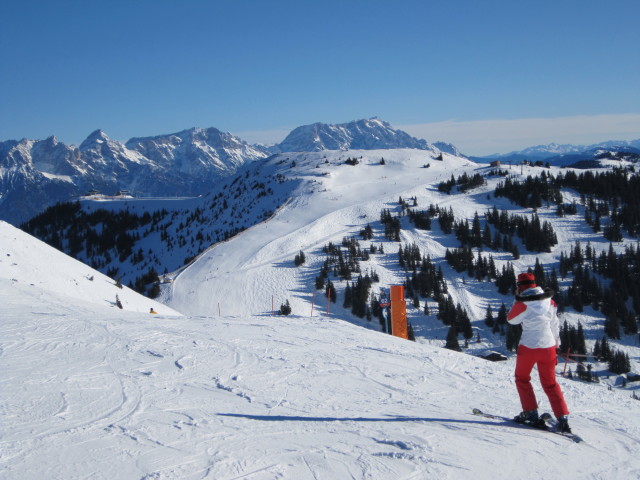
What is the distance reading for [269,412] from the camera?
7.31m

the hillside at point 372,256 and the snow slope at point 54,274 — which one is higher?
the snow slope at point 54,274

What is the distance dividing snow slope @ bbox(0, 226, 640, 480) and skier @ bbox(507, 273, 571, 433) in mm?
446

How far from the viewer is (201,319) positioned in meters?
16.4

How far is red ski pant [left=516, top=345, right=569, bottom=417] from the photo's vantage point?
22.1 feet

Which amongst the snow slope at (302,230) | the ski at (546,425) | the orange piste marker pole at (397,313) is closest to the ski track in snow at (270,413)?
the ski at (546,425)

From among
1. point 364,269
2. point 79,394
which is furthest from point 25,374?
point 364,269

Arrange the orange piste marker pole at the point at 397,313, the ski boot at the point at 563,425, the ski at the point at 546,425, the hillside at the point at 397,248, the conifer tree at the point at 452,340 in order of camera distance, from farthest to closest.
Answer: the hillside at the point at 397,248 → the conifer tree at the point at 452,340 → the orange piste marker pole at the point at 397,313 → the ski boot at the point at 563,425 → the ski at the point at 546,425

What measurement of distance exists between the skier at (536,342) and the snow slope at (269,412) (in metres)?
0.45

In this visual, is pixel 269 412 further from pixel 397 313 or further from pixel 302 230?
pixel 302 230

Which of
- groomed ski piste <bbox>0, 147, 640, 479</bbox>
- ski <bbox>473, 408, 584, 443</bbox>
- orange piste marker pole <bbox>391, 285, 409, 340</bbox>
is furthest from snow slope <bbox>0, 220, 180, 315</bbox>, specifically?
ski <bbox>473, 408, 584, 443</bbox>

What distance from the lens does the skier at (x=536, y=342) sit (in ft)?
22.4

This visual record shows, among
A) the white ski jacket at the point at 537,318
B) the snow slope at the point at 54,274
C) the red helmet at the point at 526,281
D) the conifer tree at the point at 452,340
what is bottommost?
the conifer tree at the point at 452,340

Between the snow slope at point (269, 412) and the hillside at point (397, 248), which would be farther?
the hillside at point (397, 248)

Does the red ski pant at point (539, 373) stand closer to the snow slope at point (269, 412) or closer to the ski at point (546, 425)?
the ski at point (546, 425)
